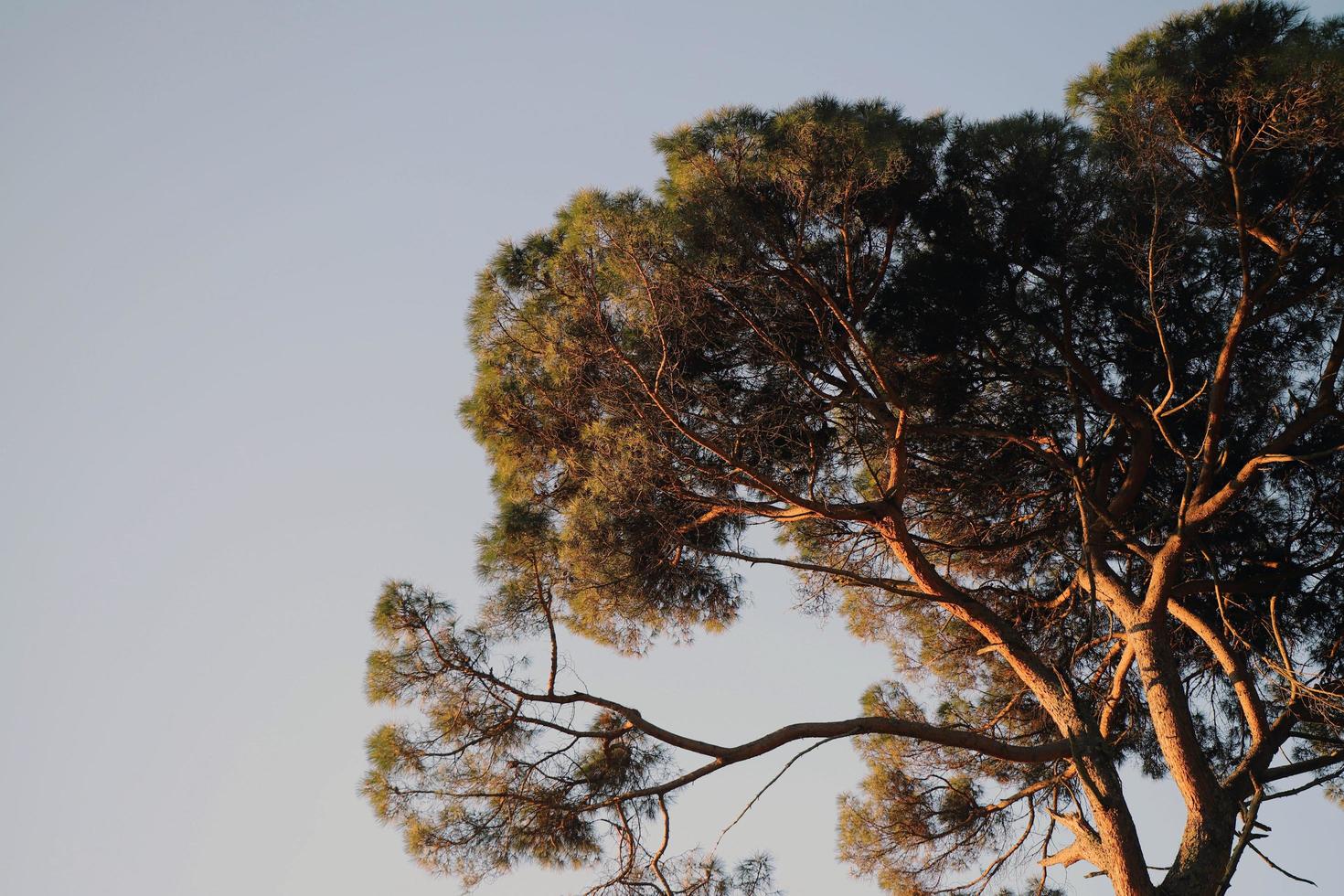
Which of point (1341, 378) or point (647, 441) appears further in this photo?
point (1341, 378)

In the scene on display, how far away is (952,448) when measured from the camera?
6793mm

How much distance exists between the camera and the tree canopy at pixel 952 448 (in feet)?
17.5

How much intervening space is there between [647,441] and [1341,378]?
150 inches

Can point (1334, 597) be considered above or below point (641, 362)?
below

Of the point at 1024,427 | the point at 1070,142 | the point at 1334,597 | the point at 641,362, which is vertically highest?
the point at 1070,142

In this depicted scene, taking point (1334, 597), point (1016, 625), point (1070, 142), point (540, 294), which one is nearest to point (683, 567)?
point (540, 294)

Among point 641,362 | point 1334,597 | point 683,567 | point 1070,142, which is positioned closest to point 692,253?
point 641,362

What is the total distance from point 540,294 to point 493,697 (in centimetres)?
209

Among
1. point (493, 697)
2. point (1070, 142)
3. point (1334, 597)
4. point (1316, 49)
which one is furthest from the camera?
point (1334, 597)

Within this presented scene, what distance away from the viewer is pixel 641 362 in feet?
18.6

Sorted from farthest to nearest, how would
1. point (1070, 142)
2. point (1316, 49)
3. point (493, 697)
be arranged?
point (1070, 142) → point (493, 697) → point (1316, 49)

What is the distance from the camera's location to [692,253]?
5465 mm

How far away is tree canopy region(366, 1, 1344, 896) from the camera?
5328 millimetres

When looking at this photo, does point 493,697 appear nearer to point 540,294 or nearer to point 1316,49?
point 540,294
